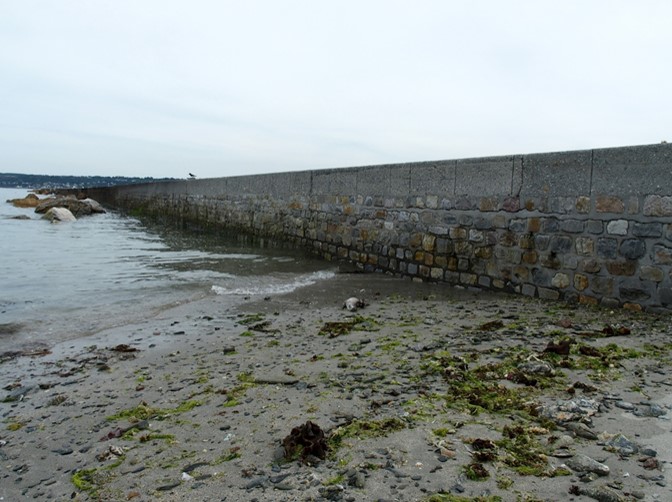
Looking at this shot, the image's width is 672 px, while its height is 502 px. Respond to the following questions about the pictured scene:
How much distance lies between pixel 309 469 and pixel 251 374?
1633mm

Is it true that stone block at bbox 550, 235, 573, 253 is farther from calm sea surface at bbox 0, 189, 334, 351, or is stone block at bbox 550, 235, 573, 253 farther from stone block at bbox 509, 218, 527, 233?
calm sea surface at bbox 0, 189, 334, 351

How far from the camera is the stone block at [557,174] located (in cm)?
542

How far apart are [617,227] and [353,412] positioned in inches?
147

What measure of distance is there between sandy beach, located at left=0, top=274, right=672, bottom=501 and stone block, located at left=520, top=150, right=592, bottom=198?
1.37 meters

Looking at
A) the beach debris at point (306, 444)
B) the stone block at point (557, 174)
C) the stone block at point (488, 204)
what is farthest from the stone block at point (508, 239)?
the beach debris at point (306, 444)

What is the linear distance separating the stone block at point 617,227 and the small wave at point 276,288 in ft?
14.0

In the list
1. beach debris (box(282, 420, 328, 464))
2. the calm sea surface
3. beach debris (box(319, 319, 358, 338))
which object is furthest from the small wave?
beach debris (box(282, 420, 328, 464))

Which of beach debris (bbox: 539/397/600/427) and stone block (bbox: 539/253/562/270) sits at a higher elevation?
stone block (bbox: 539/253/562/270)

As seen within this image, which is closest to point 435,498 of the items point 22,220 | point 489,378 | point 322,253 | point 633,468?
point 633,468

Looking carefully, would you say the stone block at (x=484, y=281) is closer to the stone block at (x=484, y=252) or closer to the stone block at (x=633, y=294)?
the stone block at (x=484, y=252)

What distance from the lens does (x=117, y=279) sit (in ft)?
27.6

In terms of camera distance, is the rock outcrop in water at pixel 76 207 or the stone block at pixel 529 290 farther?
the rock outcrop in water at pixel 76 207

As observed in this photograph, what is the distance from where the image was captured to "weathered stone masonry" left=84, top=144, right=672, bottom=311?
194 inches

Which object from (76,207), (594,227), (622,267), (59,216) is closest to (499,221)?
(594,227)
